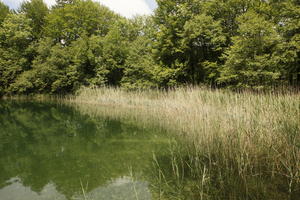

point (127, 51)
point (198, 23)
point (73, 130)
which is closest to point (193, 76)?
point (198, 23)

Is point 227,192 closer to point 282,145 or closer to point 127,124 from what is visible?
point 282,145

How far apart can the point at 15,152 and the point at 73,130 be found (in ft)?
7.47

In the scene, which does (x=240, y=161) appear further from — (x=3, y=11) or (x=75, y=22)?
(x=3, y=11)

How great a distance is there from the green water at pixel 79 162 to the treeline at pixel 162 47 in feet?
19.6

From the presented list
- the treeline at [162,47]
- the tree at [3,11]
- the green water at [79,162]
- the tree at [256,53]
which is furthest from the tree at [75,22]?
the green water at [79,162]

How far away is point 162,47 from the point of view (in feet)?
47.0

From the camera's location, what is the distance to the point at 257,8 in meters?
11.1

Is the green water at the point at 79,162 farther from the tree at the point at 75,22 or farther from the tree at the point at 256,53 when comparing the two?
the tree at the point at 75,22

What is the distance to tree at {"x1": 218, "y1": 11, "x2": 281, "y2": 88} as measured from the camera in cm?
838

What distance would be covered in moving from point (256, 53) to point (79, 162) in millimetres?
8280

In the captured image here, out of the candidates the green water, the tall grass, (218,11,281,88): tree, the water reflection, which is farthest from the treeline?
the water reflection

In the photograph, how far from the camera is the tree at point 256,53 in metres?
8.38

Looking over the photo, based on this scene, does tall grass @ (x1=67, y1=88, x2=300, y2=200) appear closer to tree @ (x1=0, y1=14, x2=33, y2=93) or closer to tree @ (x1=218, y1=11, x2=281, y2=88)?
tree @ (x1=218, y1=11, x2=281, y2=88)

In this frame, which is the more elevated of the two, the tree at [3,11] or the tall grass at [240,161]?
the tree at [3,11]
